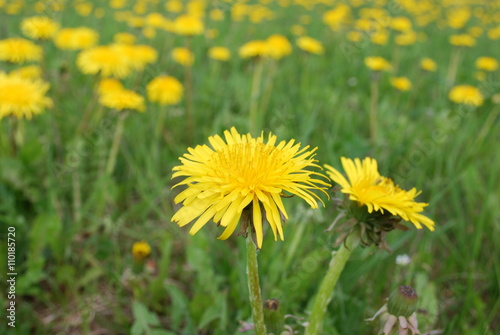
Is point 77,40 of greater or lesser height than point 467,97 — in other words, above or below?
above

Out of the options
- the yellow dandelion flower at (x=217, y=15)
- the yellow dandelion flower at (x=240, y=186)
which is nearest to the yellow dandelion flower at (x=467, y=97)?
the yellow dandelion flower at (x=240, y=186)

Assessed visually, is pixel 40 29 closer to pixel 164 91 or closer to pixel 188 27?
pixel 164 91

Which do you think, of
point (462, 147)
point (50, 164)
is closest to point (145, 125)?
point (50, 164)

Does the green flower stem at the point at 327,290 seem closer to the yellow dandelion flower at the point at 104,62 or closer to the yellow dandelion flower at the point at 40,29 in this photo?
the yellow dandelion flower at the point at 104,62

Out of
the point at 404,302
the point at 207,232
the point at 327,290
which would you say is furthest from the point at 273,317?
the point at 207,232

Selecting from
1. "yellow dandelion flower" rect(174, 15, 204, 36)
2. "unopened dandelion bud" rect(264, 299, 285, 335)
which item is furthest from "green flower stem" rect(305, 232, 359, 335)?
"yellow dandelion flower" rect(174, 15, 204, 36)
